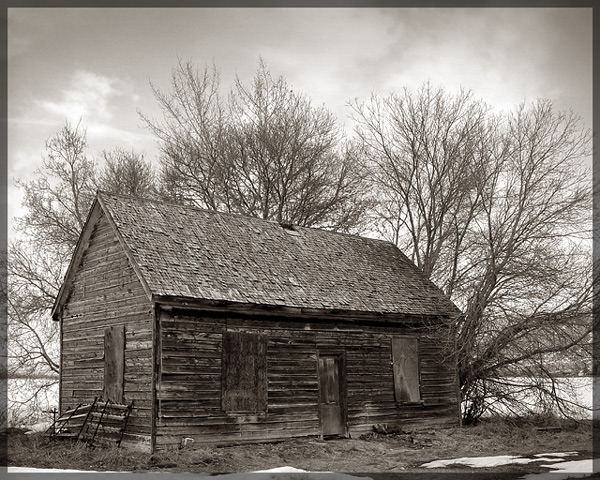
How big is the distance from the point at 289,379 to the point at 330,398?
1.40 metres

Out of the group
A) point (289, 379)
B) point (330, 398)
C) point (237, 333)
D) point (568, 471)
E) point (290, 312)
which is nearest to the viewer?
point (568, 471)

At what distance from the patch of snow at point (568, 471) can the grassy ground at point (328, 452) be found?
0.48 m

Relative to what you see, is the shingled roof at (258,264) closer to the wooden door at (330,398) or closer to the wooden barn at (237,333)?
the wooden barn at (237,333)

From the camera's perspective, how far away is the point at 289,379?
16062 mm

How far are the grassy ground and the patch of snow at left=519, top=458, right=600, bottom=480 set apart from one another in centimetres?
48

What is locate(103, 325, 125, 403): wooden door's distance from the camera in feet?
49.9

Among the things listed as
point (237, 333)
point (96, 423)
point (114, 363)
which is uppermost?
point (237, 333)

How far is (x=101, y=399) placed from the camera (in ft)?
51.6

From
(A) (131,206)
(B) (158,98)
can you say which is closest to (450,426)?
(A) (131,206)

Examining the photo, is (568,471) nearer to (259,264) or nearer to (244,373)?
(244,373)

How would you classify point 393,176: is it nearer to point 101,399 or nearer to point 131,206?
point 131,206

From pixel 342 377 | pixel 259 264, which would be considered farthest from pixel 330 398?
pixel 259 264

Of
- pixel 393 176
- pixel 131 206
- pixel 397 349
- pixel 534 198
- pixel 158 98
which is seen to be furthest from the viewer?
pixel 158 98

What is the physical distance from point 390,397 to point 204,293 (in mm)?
6143
